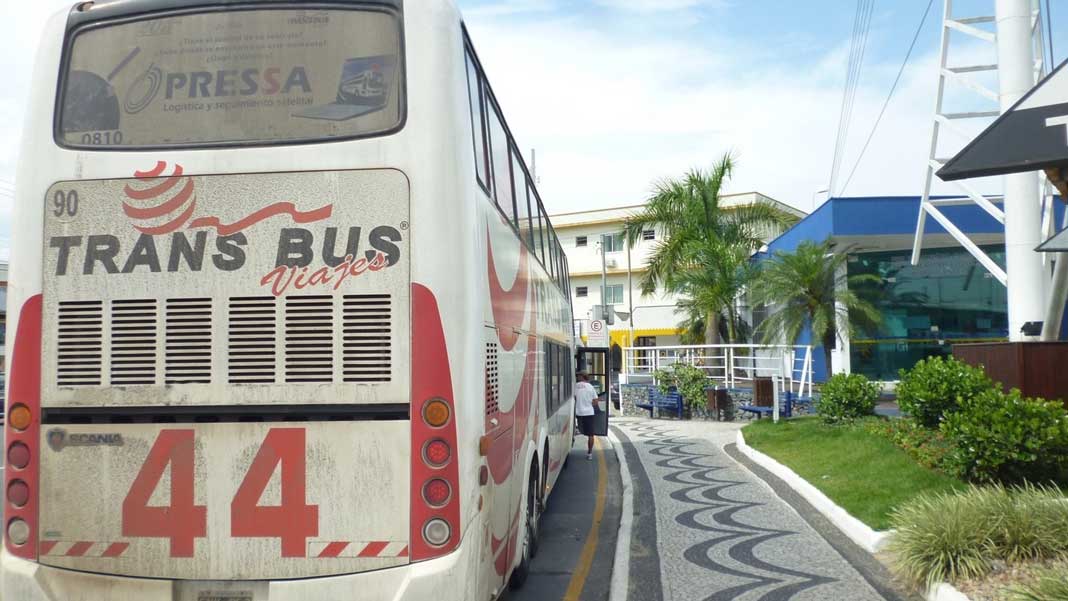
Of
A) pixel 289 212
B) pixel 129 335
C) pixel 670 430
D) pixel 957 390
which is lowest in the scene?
pixel 670 430

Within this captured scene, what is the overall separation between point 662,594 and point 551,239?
6166 mm

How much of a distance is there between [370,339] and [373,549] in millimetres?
1090

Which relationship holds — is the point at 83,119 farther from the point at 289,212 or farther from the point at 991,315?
the point at 991,315

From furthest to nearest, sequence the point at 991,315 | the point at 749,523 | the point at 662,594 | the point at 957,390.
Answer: the point at 991,315 < the point at 957,390 < the point at 749,523 < the point at 662,594

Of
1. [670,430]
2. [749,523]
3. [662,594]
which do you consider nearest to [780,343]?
[670,430]

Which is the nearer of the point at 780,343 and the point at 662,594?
the point at 662,594

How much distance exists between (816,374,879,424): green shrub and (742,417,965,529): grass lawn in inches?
17.3

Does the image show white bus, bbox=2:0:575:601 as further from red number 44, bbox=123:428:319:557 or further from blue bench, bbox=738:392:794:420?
blue bench, bbox=738:392:794:420

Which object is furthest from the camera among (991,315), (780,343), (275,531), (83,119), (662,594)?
(991,315)

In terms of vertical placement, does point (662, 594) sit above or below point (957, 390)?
below

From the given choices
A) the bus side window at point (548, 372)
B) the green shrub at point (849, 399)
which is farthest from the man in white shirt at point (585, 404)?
the bus side window at point (548, 372)

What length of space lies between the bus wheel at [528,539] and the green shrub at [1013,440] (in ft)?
14.9

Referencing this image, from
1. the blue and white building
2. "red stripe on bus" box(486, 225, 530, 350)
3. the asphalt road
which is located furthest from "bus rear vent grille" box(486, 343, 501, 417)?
the blue and white building

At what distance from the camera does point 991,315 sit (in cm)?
2822
